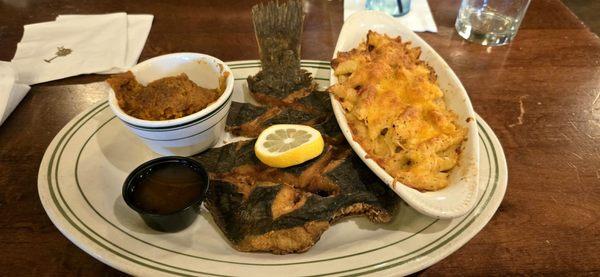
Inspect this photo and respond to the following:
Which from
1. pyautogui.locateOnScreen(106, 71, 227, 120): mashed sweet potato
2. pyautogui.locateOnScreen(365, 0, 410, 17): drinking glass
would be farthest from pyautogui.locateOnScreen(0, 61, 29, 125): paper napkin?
pyautogui.locateOnScreen(365, 0, 410, 17): drinking glass

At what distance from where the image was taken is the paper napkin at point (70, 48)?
2668mm

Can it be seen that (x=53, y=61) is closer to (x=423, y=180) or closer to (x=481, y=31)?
(x=423, y=180)

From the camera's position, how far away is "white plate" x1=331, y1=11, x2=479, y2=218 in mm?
1427

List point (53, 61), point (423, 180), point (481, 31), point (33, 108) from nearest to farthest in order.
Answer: point (423, 180) < point (33, 108) < point (53, 61) < point (481, 31)

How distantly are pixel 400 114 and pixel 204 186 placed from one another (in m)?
0.93

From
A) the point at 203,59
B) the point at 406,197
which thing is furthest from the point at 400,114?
the point at 203,59

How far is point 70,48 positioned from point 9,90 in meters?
0.71

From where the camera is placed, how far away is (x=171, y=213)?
62.4 inches

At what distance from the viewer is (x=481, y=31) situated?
298cm

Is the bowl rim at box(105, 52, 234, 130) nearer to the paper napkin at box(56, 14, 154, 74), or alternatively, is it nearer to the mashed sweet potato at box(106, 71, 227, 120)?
the mashed sweet potato at box(106, 71, 227, 120)

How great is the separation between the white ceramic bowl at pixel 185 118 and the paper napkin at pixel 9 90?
86cm

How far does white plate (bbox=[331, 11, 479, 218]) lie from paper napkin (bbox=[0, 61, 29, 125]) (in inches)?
74.5

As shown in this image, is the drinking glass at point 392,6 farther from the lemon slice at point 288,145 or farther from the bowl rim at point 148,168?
the bowl rim at point 148,168

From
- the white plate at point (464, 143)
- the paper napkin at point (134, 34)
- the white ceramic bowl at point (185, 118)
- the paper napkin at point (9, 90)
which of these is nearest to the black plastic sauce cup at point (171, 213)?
the white ceramic bowl at point (185, 118)
